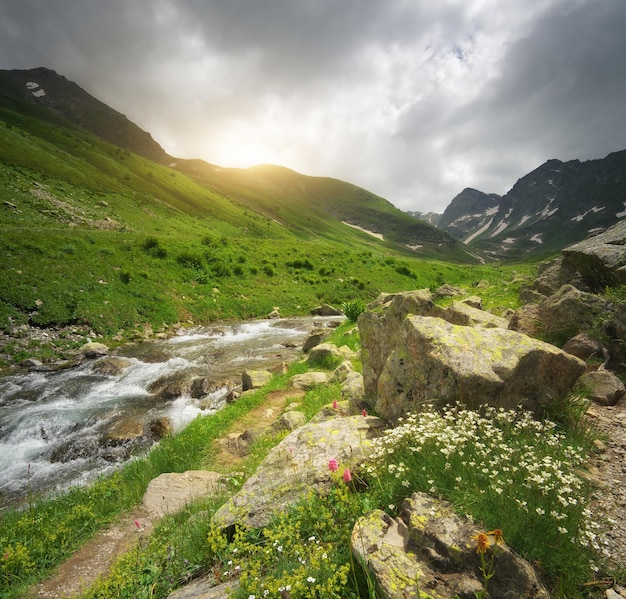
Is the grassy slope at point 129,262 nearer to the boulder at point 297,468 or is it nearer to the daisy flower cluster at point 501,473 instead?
the boulder at point 297,468

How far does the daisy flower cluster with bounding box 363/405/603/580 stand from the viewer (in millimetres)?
3176

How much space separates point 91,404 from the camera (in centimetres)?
1375

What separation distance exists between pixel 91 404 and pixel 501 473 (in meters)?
15.8

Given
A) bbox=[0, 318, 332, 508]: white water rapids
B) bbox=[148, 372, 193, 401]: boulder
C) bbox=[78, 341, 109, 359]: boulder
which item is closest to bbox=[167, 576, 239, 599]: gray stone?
bbox=[0, 318, 332, 508]: white water rapids

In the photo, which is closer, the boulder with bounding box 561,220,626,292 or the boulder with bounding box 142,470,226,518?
the boulder with bounding box 142,470,226,518

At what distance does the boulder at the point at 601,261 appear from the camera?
28.9ft

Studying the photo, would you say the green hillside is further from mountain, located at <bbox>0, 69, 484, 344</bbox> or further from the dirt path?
the dirt path

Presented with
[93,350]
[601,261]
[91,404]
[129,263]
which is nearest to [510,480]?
[601,261]

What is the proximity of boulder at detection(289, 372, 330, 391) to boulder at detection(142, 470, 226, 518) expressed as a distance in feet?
17.6

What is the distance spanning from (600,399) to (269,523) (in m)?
5.98

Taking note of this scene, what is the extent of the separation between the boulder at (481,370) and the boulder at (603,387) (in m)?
0.63

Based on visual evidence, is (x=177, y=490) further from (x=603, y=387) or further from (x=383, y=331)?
(x=603, y=387)

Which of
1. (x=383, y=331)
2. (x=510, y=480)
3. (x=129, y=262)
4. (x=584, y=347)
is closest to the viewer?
(x=510, y=480)

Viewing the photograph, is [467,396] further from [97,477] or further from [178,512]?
[97,477]
